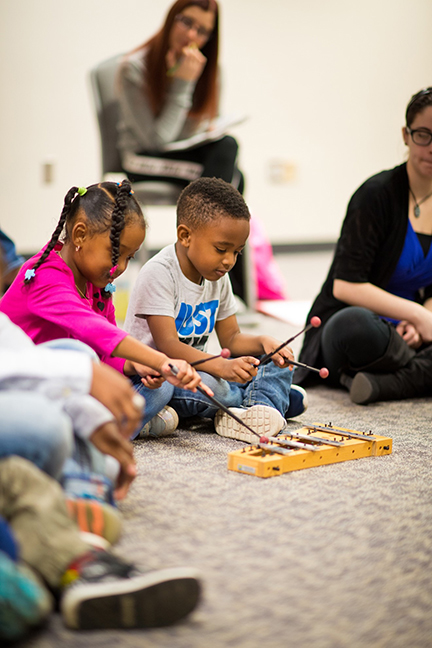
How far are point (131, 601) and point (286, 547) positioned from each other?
0.85ft

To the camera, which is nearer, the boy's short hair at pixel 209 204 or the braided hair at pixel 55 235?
the braided hair at pixel 55 235

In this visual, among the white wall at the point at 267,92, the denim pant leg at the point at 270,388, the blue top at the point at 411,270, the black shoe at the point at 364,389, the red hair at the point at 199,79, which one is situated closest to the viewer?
the denim pant leg at the point at 270,388

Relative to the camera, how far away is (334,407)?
1.63 metres

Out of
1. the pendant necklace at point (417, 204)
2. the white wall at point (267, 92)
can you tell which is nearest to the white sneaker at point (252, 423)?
the pendant necklace at point (417, 204)

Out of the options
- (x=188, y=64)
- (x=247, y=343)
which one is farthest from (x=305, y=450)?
(x=188, y=64)

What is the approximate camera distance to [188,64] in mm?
2611

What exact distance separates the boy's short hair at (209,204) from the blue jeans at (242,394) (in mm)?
310

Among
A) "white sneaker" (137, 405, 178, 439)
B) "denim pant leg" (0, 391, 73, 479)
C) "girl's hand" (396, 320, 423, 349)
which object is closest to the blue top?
"girl's hand" (396, 320, 423, 349)

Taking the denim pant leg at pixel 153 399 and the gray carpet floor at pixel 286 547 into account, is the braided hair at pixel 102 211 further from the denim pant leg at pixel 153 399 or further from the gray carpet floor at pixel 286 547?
the gray carpet floor at pixel 286 547

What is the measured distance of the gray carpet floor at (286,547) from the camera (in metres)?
0.65

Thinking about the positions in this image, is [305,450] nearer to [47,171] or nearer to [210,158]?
[210,158]

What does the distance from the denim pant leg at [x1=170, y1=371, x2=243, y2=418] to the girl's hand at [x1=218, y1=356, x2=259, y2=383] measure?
0.10 m

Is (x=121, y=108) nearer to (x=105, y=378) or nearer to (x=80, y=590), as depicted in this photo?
(x=105, y=378)

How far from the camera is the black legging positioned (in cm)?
165
